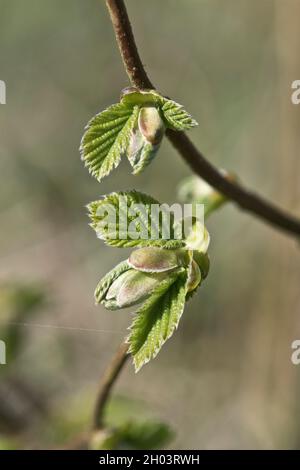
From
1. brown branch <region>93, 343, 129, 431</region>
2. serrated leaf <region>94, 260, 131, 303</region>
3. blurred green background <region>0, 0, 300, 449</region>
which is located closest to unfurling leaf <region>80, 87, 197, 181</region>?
serrated leaf <region>94, 260, 131, 303</region>

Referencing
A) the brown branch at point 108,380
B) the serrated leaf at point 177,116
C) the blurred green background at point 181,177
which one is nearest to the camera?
the serrated leaf at point 177,116

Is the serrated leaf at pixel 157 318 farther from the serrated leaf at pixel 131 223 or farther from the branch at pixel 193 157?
the branch at pixel 193 157

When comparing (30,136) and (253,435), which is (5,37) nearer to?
(30,136)

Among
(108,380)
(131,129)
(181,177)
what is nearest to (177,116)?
(131,129)

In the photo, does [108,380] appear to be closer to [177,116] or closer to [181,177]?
[177,116]

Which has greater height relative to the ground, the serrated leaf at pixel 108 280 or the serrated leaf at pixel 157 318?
the serrated leaf at pixel 108 280

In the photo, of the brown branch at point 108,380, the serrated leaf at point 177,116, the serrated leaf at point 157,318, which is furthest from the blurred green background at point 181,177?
the serrated leaf at point 177,116
